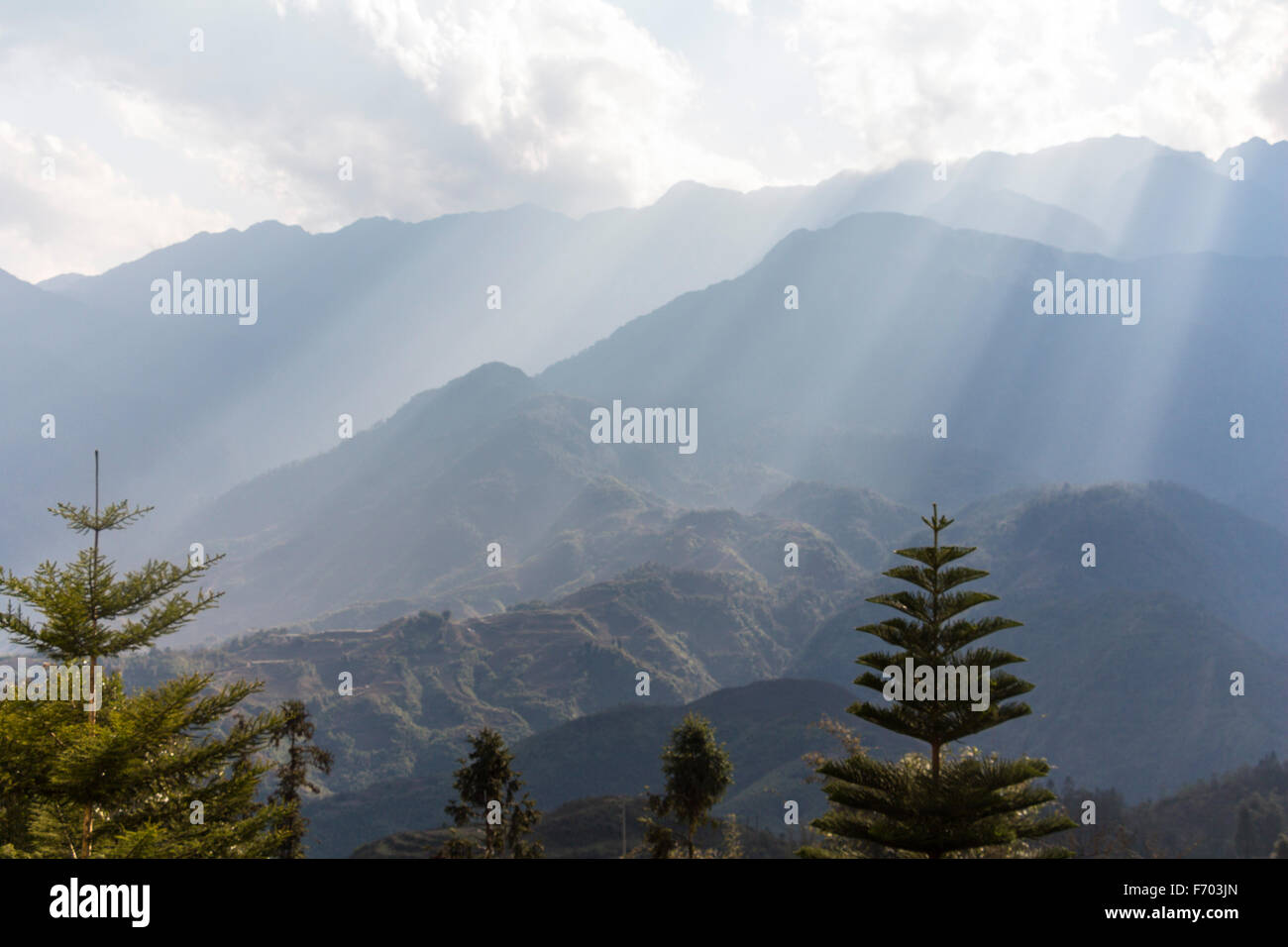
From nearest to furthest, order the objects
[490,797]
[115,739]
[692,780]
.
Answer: [115,739] < [692,780] < [490,797]

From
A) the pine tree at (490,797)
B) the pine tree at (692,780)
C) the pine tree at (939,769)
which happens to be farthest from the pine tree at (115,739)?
the pine tree at (490,797)

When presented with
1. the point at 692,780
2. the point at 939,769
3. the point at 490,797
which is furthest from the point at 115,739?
the point at 490,797

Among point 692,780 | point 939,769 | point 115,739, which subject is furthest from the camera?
point 692,780

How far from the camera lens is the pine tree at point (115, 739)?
11.8m

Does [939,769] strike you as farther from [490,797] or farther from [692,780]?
[490,797]

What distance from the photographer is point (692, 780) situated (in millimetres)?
34844

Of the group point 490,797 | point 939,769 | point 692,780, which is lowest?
point 490,797

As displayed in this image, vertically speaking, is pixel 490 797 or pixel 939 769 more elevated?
pixel 939 769

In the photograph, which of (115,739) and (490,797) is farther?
(490,797)

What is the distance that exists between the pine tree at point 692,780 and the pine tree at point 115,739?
2160cm

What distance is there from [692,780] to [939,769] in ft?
66.2

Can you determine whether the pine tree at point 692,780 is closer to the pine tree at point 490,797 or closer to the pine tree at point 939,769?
the pine tree at point 490,797
